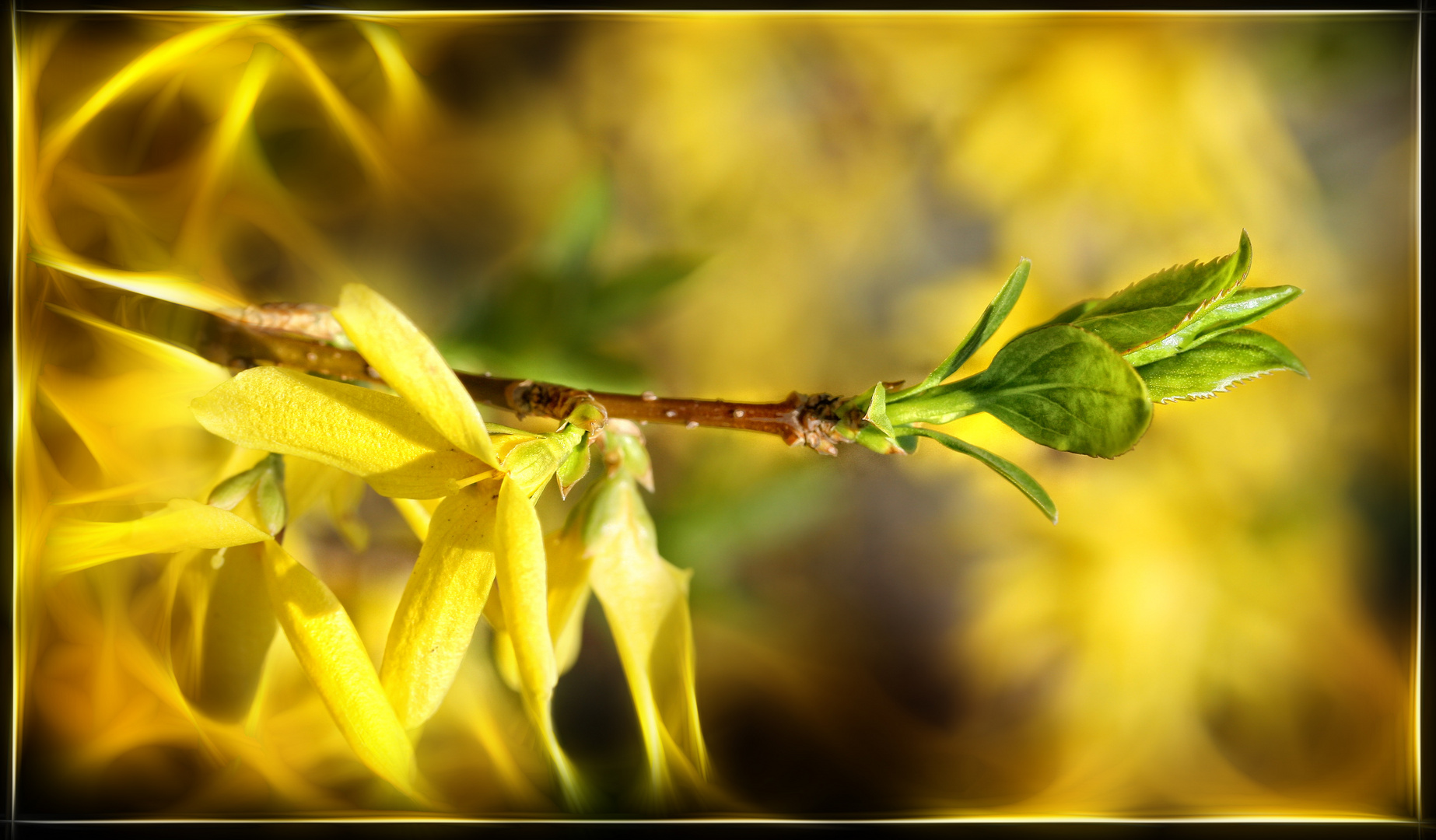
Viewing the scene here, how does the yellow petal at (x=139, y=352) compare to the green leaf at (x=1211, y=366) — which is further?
the yellow petal at (x=139, y=352)

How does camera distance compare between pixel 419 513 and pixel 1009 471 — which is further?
pixel 419 513

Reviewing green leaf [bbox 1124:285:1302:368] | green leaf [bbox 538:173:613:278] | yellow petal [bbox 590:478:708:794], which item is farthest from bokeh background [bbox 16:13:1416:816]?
green leaf [bbox 1124:285:1302:368]

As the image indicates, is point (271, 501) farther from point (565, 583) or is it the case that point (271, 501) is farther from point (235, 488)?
point (565, 583)

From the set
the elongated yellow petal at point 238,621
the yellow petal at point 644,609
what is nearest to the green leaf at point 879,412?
the yellow petal at point 644,609

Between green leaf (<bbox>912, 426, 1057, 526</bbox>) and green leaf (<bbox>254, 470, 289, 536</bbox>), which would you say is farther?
green leaf (<bbox>254, 470, 289, 536</bbox>)

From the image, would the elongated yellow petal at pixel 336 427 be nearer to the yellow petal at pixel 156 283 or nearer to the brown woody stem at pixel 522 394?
the brown woody stem at pixel 522 394

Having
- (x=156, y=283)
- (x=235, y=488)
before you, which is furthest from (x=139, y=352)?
(x=235, y=488)

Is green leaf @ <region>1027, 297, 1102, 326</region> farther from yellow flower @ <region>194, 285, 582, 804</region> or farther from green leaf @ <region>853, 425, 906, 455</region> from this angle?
yellow flower @ <region>194, 285, 582, 804</region>
